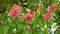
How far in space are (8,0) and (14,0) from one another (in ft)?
0.84

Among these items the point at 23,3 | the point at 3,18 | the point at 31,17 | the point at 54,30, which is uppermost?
the point at 31,17

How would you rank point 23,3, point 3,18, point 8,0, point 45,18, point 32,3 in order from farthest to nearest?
point 23,3 < point 32,3 < point 8,0 < point 3,18 < point 45,18

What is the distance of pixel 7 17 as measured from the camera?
1.85 m

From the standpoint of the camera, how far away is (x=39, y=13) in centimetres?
183

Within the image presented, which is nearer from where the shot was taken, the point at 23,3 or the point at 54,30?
the point at 54,30

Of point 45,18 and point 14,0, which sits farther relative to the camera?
point 14,0

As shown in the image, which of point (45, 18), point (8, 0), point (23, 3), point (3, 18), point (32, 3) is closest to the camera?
point (45, 18)

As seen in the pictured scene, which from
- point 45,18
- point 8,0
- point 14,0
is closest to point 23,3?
point 14,0

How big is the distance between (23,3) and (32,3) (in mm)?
320

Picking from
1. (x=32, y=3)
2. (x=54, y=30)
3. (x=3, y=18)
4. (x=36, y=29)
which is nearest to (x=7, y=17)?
(x=3, y=18)

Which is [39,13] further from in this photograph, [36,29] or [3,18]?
[3,18]

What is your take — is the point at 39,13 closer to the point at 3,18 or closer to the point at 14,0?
the point at 3,18

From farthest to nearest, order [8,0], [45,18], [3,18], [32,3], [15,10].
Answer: [32,3]
[8,0]
[3,18]
[45,18]
[15,10]

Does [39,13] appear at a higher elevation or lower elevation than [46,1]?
higher
